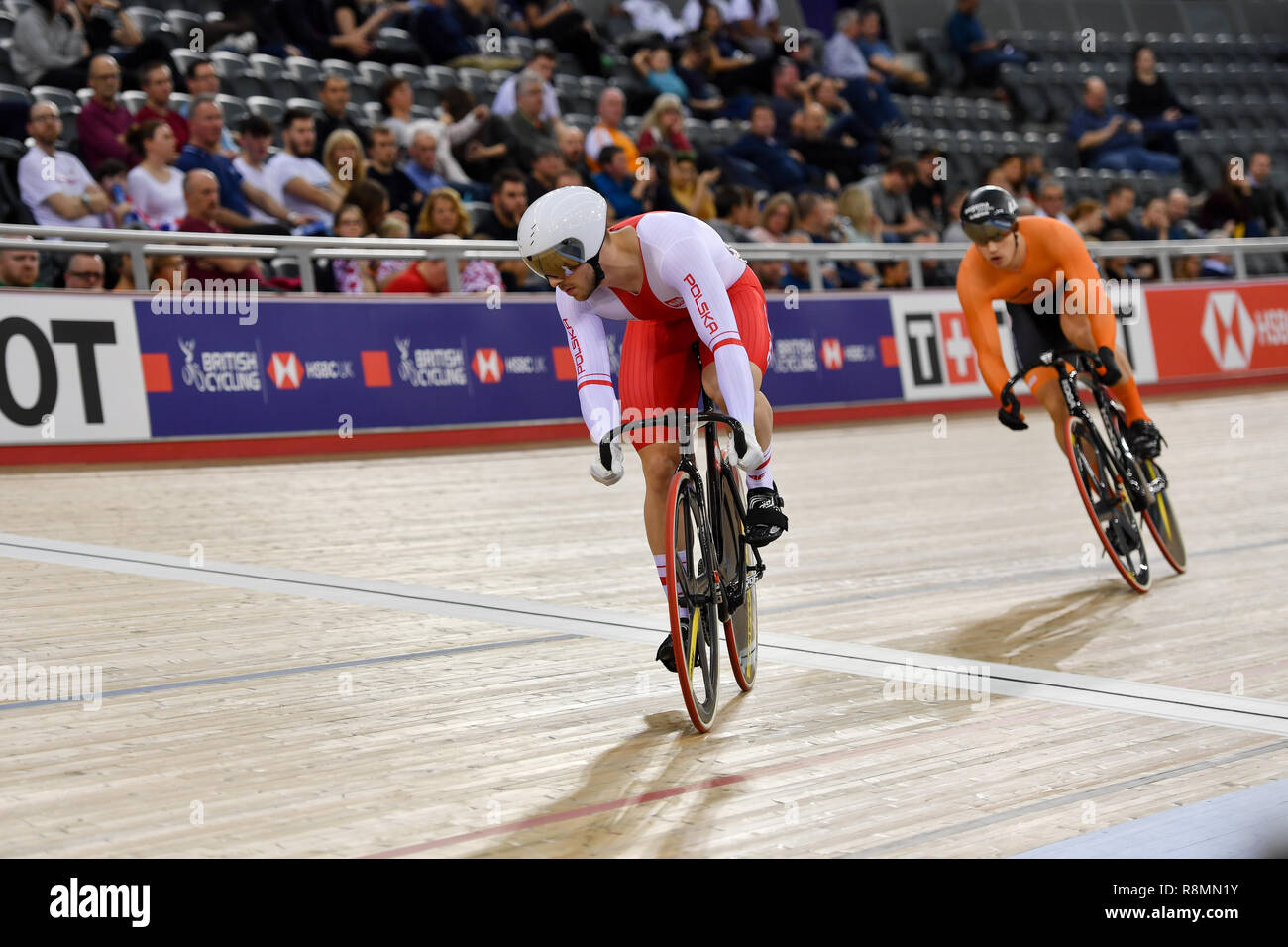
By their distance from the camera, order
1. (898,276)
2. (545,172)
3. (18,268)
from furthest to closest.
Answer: (898,276)
(545,172)
(18,268)

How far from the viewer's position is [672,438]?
12.2 feet

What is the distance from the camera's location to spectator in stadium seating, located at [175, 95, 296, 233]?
28.2ft

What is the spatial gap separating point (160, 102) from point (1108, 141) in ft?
37.1

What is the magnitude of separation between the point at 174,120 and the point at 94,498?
117 inches

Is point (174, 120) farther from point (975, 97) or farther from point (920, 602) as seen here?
point (975, 97)

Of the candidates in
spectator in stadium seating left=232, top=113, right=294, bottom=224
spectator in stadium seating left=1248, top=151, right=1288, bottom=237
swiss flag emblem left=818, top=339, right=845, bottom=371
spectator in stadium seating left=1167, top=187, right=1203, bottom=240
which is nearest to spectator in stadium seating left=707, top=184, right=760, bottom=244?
swiss flag emblem left=818, top=339, right=845, bottom=371

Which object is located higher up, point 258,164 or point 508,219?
point 258,164

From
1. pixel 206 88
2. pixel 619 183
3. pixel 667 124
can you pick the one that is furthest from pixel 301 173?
pixel 667 124

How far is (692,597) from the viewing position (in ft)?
11.6

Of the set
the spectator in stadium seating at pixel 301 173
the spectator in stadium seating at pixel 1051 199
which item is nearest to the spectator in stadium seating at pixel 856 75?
the spectator in stadium seating at pixel 1051 199

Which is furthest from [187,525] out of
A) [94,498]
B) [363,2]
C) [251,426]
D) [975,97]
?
[975,97]

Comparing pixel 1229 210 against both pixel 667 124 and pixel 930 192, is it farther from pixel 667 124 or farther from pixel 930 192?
pixel 667 124

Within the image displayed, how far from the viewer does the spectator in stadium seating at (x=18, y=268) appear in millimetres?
7719

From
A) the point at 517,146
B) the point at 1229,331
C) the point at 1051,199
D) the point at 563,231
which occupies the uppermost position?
the point at 517,146
